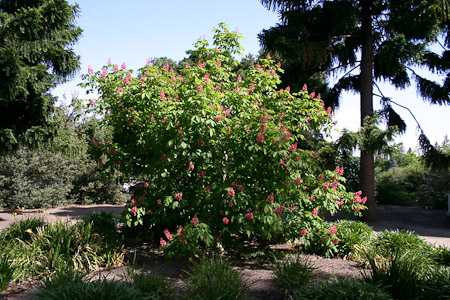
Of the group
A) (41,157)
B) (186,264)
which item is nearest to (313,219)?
(186,264)

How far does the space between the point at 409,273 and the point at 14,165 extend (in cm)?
1439

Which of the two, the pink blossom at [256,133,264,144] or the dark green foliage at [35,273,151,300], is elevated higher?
the pink blossom at [256,133,264,144]

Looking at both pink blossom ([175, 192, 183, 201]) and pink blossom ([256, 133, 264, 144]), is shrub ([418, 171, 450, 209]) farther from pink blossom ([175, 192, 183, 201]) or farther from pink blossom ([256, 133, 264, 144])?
pink blossom ([175, 192, 183, 201])

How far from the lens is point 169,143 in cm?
469

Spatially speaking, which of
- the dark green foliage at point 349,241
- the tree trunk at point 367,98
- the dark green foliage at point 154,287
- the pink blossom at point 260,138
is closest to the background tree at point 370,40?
the tree trunk at point 367,98

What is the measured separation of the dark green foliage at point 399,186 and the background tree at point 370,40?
8457mm

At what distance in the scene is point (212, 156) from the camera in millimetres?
5320

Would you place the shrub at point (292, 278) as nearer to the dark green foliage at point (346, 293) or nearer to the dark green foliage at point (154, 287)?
the dark green foliage at point (346, 293)

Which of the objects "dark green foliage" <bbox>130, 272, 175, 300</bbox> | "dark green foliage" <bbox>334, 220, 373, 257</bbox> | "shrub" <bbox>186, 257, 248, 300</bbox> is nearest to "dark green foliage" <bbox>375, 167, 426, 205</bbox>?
"dark green foliage" <bbox>334, 220, 373, 257</bbox>

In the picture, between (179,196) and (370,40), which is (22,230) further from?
(370,40)

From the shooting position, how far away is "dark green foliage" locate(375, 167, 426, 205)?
1977 cm

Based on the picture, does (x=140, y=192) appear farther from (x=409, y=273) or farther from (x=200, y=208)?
(x=409, y=273)

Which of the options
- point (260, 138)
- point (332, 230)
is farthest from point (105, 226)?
point (332, 230)

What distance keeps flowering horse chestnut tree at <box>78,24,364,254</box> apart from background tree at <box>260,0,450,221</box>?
5.06m
